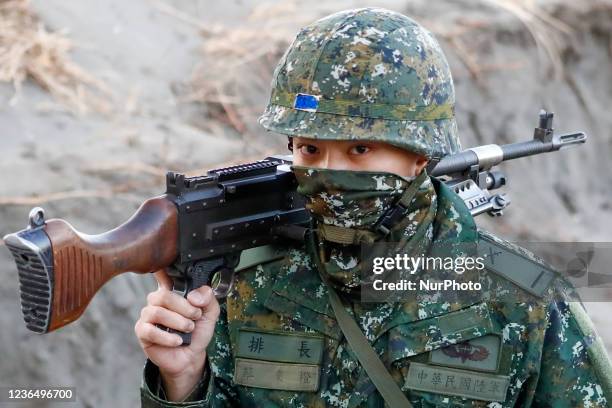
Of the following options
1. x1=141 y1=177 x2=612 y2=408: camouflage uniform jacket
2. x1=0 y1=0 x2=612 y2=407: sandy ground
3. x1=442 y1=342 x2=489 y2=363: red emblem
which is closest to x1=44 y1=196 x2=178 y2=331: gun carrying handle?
x1=141 y1=177 x2=612 y2=408: camouflage uniform jacket

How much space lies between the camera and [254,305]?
10.1 ft

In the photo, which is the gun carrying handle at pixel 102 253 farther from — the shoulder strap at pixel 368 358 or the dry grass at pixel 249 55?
the dry grass at pixel 249 55

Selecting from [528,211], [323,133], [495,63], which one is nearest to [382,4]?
A: [495,63]

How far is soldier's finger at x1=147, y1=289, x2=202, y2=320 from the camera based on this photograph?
8.84ft

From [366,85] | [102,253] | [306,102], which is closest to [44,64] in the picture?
[306,102]

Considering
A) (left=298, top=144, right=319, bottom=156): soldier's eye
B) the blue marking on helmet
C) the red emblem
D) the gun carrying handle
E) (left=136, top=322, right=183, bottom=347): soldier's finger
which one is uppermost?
the blue marking on helmet

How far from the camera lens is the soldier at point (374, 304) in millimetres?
2770

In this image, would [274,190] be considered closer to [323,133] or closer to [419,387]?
[323,133]

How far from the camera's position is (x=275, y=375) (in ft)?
9.89

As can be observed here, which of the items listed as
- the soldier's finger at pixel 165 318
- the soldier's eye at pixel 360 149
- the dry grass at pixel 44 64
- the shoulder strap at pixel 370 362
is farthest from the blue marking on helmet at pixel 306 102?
the dry grass at pixel 44 64

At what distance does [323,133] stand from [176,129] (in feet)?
12.8

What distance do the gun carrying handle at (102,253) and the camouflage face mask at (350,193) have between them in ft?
1.26

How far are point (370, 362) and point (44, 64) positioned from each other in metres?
4.37

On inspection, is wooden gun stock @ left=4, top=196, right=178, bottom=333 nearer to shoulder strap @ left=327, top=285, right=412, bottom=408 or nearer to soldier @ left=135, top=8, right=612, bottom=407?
soldier @ left=135, top=8, right=612, bottom=407
